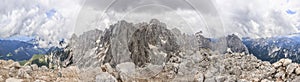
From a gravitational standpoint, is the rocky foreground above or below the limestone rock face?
below

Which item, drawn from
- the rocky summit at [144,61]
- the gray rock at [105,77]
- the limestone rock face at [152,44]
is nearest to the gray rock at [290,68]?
the rocky summit at [144,61]

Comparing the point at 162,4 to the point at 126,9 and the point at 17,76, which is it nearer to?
the point at 126,9

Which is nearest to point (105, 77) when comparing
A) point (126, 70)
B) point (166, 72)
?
point (126, 70)

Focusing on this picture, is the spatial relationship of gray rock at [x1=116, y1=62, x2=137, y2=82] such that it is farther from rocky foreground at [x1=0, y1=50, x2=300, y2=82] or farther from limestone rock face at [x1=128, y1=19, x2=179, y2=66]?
limestone rock face at [x1=128, y1=19, x2=179, y2=66]

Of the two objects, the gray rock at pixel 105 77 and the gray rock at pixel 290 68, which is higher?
the gray rock at pixel 105 77

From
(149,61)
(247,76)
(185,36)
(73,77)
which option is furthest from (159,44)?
(247,76)

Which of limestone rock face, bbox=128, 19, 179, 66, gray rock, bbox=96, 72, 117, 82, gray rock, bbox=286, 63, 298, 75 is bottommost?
gray rock, bbox=286, 63, 298, 75

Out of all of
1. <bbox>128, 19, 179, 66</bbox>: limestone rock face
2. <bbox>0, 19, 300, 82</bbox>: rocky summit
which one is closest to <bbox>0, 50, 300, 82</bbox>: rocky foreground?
<bbox>0, 19, 300, 82</bbox>: rocky summit

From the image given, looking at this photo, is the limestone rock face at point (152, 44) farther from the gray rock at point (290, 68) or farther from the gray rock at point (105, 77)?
the gray rock at point (290, 68)

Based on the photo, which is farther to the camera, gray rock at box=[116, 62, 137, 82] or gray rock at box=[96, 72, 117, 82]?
gray rock at box=[116, 62, 137, 82]
